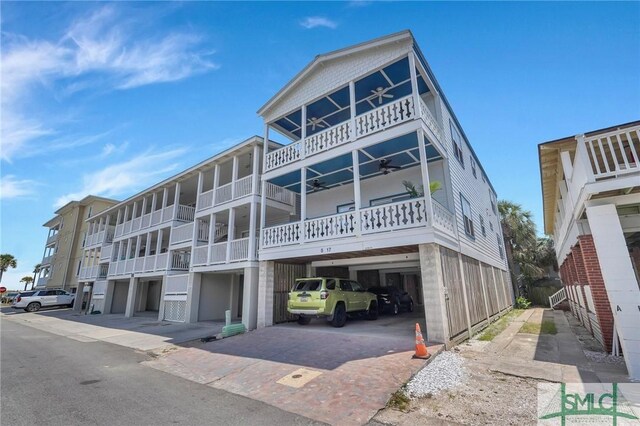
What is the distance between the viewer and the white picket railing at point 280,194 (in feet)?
51.6

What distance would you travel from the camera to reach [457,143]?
15.1m

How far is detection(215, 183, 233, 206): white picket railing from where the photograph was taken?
17172 millimetres

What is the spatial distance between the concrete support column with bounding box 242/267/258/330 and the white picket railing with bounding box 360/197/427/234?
678 centimetres

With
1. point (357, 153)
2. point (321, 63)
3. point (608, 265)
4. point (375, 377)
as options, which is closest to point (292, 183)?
point (357, 153)

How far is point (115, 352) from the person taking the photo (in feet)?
35.0

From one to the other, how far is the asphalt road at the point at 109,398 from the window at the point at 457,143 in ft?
44.8

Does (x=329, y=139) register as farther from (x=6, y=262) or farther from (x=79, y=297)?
(x=6, y=262)

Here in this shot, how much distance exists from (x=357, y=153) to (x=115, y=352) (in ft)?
38.9

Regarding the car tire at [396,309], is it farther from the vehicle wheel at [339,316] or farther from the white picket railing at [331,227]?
the white picket railing at [331,227]

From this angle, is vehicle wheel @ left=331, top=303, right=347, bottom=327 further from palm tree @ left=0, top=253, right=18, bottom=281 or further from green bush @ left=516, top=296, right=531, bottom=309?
palm tree @ left=0, top=253, right=18, bottom=281

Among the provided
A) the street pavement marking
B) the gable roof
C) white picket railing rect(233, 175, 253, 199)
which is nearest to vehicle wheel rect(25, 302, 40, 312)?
white picket railing rect(233, 175, 253, 199)

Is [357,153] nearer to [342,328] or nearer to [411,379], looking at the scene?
[342,328]

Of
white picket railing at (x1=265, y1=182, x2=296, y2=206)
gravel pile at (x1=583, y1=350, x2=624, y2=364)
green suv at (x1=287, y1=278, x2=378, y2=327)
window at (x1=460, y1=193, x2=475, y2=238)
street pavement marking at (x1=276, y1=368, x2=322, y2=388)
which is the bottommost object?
street pavement marking at (x1=276, y1=368, x2=322, y2=388)

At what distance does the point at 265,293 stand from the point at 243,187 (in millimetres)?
6300
